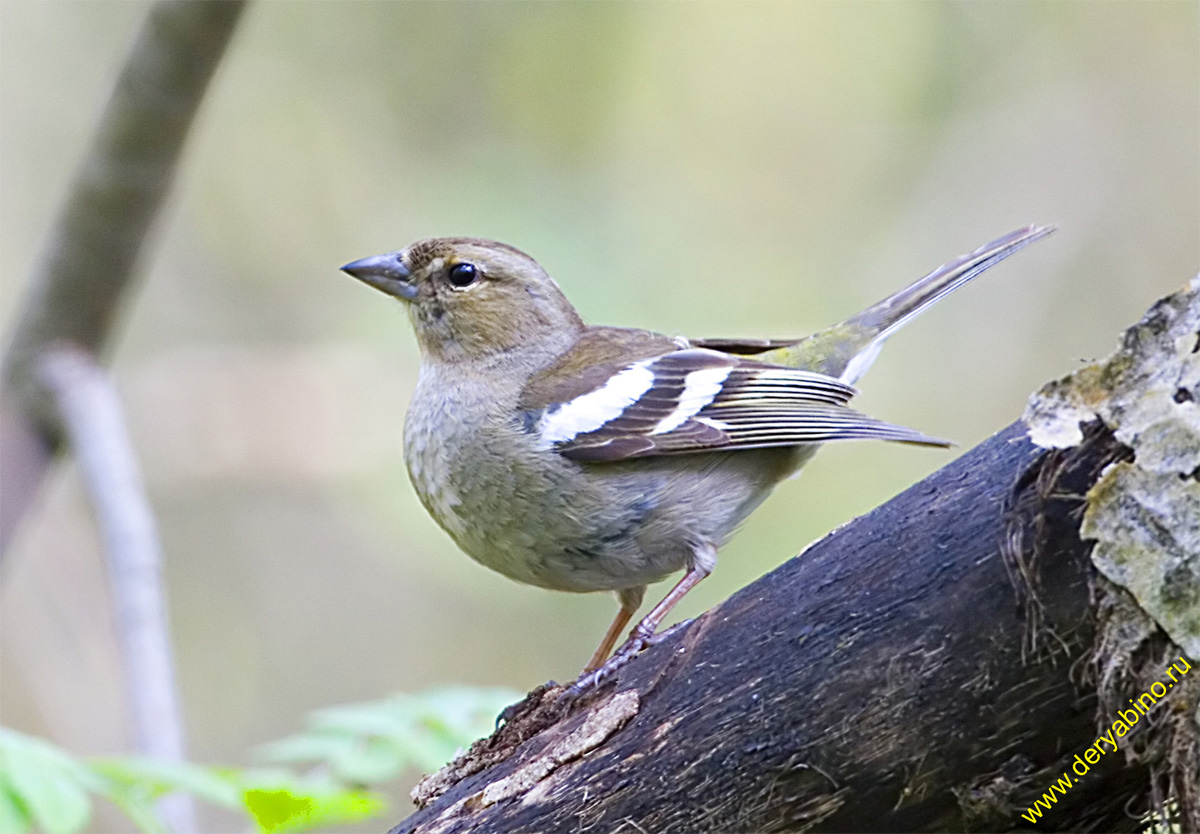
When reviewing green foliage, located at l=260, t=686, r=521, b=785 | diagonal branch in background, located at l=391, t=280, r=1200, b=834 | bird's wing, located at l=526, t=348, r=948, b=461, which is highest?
bird's wing, located at l=526, t=348, r=948, b=461

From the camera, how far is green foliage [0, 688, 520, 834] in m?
2.49

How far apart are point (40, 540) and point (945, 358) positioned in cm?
545

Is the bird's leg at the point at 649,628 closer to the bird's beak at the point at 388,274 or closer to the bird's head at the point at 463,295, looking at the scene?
the bird's head at the point at 463,295

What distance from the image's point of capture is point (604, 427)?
11.6 ft

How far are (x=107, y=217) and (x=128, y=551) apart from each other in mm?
1257

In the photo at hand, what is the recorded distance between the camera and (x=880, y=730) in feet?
6.46

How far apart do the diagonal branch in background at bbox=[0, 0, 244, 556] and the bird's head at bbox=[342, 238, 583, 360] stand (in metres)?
0.82

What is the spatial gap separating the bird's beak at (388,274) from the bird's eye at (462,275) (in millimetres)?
143

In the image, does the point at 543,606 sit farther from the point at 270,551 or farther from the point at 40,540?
the point at 40,540

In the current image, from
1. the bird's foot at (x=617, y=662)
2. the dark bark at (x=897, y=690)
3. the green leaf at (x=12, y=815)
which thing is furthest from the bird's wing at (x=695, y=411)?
the green leaf at (x=12, y=815)

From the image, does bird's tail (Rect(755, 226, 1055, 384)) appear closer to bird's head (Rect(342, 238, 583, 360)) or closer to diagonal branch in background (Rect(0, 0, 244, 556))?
bird's head (Rect(342, 238, 583, 360))

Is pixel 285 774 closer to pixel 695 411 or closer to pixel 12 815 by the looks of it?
pixel 12 815

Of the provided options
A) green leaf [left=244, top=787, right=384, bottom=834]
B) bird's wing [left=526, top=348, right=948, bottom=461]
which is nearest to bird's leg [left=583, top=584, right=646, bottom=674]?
bird's wing [left=526, top=348, right=948, bottom=461]

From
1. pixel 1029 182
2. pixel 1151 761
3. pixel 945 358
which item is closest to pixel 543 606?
pixel 945 358
